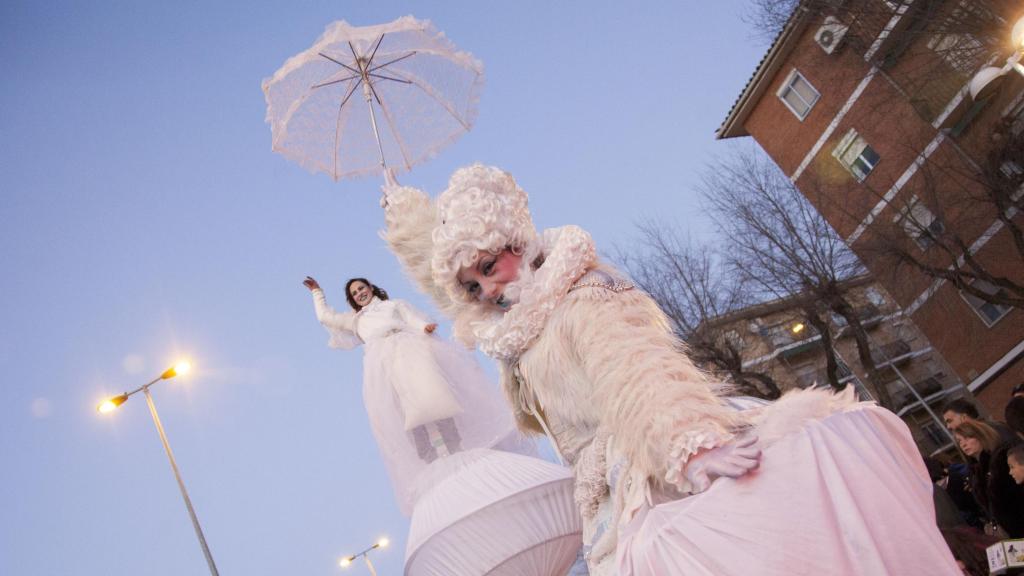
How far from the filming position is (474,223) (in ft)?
8.71

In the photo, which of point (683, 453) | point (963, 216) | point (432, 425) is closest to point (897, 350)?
point (963, 216)

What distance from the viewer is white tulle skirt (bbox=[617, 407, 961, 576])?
1512 millimetres

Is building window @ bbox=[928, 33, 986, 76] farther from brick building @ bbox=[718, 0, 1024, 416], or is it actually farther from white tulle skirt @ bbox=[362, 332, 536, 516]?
white tulle skirt @ bbox=[362, 332, 536, 516]

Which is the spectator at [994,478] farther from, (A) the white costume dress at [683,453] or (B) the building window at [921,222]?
(B) the building window at [921,222]

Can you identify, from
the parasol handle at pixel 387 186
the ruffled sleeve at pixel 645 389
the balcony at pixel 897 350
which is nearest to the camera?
the ruffled sleeve at pixel 645 389

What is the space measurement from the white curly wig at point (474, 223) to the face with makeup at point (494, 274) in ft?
0.09

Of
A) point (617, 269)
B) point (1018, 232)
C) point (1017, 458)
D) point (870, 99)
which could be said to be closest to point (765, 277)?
point (1018, 232)

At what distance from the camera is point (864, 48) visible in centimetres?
1173

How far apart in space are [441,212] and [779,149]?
21208 mm

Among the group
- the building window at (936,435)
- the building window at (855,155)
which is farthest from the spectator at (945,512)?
the building window at (936,435)

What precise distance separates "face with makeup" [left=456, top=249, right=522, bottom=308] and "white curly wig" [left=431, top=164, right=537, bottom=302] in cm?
3

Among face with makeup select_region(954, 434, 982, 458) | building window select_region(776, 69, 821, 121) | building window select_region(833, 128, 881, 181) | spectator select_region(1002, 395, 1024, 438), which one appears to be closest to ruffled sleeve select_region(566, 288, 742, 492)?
face with makeup select_region(954, 434, 982, 458)

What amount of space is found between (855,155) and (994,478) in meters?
16.5

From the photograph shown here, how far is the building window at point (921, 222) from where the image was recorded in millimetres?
12930
